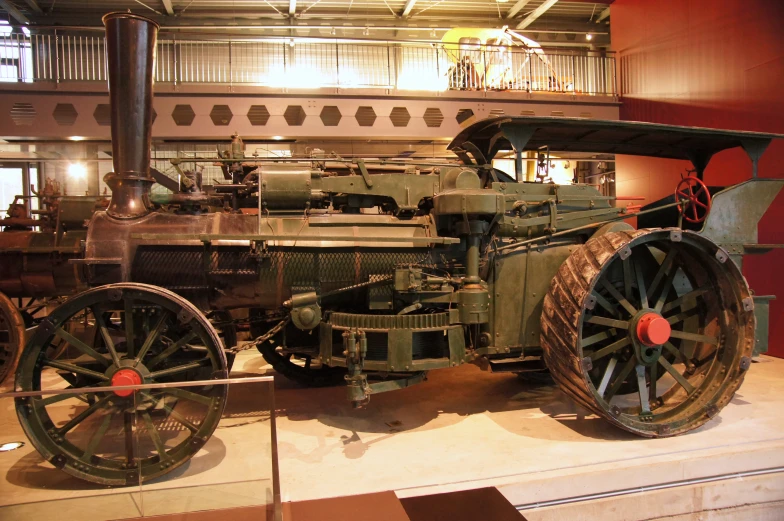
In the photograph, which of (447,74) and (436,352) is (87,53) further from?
(436,352)

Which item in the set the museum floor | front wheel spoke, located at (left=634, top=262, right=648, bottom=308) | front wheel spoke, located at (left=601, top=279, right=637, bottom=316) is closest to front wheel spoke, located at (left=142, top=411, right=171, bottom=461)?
the museum floor

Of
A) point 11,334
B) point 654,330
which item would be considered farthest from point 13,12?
point 654,330

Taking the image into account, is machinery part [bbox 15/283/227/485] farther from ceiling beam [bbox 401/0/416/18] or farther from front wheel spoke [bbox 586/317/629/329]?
ceiling beam [bbox 401/0/416/18]

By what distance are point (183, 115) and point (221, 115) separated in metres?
0.66

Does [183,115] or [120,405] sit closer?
[120,405]

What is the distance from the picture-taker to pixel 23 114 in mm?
8883

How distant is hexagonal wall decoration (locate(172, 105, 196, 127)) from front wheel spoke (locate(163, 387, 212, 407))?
7.12 metres

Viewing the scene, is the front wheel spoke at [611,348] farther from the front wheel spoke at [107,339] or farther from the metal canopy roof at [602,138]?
the front wheel spoke at [107,339]

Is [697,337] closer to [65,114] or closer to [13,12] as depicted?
[65,114]

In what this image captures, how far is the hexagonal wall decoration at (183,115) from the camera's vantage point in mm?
9430

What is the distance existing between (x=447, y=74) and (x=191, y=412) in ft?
28.7

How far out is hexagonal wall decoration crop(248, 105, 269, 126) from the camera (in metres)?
9.52

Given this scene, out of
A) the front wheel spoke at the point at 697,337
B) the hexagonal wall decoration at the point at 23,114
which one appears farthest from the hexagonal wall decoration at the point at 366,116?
the front wheel spoke at the point at 697,337

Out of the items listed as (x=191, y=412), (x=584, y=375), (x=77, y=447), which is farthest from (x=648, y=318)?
(x=77, y=447)
